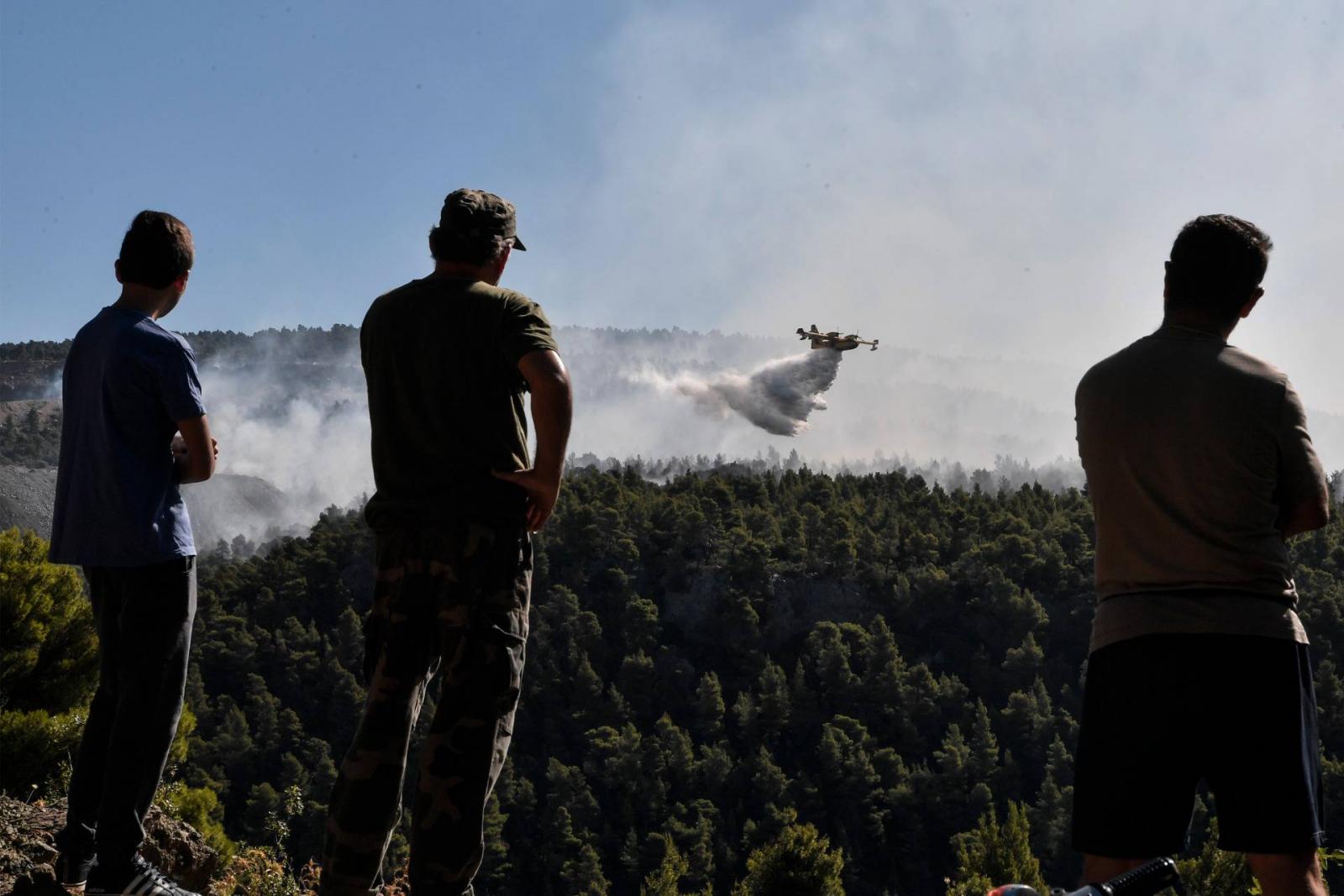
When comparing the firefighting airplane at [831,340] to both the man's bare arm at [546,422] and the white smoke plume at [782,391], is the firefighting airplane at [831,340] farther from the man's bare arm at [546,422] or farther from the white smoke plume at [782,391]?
the man's bare arm at [546,422]

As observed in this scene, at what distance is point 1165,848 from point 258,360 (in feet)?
590

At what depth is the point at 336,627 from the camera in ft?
309

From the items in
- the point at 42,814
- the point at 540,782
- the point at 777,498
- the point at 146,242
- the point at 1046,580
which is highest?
the point at 777,498

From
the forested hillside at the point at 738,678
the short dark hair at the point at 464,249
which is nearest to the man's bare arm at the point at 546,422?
the short dark hair at the point at 464,249

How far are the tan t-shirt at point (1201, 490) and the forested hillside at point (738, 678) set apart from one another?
2454 inches

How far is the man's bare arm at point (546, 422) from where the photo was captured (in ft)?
11.1

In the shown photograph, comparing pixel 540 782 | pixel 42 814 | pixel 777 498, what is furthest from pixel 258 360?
pixel 42 814

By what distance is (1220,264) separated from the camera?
324cm

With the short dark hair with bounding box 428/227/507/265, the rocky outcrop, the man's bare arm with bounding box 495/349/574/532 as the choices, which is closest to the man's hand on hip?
the man's bare arm with bounding box 495/349/574/532

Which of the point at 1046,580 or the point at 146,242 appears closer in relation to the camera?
the point at 146,242

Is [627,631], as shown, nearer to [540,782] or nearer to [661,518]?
[661,518]

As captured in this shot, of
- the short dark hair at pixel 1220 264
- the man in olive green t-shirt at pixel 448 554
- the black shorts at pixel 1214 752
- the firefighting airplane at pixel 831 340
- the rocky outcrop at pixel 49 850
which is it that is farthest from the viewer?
the firefighting airplane at pixel 831 340

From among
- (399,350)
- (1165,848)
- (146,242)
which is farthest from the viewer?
(146,242)

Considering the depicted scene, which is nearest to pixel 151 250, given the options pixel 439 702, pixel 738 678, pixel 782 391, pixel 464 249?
pixel 464 249
